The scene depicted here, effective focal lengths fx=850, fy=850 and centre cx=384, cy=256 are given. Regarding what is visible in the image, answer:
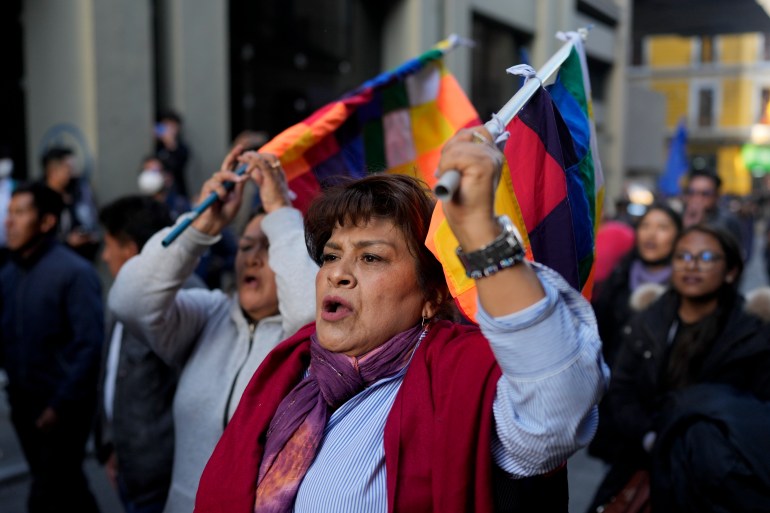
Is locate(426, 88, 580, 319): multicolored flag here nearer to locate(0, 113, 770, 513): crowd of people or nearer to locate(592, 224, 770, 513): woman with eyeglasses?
locate(0, 113, 770, 513): crowd of people

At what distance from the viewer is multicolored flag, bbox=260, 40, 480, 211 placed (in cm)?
329

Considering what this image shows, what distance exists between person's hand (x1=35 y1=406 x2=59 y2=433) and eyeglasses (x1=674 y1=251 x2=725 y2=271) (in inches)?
114

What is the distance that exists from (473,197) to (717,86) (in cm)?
4775

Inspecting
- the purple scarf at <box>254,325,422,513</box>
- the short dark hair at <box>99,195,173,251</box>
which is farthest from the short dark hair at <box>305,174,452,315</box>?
the short dark hair at <box>99,195,173,251</box>

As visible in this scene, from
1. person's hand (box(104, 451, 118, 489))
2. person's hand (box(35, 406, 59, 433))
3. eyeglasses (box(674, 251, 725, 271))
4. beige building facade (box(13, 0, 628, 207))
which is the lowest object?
person's hand (box(104, 451, 118, 489))

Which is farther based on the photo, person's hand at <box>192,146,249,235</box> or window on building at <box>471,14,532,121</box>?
window on building at <box>471,14,532,121</box>

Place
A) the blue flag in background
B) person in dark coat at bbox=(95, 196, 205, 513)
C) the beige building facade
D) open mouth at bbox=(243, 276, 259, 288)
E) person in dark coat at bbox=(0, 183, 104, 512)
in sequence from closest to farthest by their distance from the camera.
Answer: open mouth at bbox=(243, 276, 259, 288), person in dark coat at bbox=(95, 196, 205, 513), person in dark coat at bbox=(0, 183, 104, 512), the beige building facade, the blue flag in background

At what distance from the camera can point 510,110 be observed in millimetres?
1789

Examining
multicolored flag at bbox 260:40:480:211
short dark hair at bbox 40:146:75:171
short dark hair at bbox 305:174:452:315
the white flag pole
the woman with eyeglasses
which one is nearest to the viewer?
the white flag pole

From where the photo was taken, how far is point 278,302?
9.01ft

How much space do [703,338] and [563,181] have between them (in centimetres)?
166

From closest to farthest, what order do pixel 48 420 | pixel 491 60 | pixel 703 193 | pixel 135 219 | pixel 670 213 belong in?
pixel 135 219 < pixel 48 420 < pixel 670 213 < pixel 703 193 < pixel 491 60

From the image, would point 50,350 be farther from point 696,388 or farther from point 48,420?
point 696,388

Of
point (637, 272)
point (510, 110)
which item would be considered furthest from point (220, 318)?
point (637, 272)
